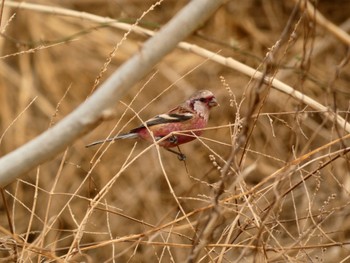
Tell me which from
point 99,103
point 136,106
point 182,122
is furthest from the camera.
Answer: point 136,106

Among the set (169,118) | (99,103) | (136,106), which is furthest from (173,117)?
(136,106)

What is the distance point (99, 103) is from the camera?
1.25 m

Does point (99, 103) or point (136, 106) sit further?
point (136, 106)

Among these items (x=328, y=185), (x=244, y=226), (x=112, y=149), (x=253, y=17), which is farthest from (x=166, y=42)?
(x=253, y=17)

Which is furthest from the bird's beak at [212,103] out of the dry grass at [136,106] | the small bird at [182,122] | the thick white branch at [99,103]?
the dry grass at [136,106]

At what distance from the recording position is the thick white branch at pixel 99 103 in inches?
49.2

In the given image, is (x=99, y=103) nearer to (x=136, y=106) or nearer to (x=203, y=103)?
(x=203, y=103)

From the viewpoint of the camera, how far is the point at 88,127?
125 centimetres

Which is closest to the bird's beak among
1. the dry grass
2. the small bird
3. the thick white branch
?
the small bird

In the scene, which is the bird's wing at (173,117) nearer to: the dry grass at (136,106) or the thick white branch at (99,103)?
the thick white branch at (99,103)

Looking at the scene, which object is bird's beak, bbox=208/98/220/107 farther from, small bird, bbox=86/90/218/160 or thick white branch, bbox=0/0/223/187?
thick white branch, bbox=0/0/223/187

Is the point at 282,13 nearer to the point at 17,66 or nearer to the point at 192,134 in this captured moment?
the point at 17,66

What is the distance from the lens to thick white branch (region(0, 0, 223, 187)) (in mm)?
1250

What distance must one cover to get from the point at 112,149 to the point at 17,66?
647mm
